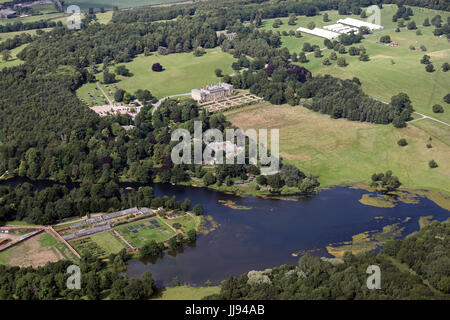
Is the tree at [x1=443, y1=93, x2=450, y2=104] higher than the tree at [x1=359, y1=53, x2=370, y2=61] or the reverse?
the reverse

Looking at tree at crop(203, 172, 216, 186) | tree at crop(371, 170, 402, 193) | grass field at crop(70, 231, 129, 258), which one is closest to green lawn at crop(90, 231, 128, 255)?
grass field at crop(70, 231, 129, 258)

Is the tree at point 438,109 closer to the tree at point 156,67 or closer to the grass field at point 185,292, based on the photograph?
the tree at point 156,67

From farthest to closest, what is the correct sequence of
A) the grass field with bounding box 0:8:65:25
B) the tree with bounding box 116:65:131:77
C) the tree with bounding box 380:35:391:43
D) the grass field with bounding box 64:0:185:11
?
the grass field with bounding box 64:0:185:11 < the grass field with bounding box 0:8:65:25 < the tree with bounding box 380:35:391:43 < the tree with bounding box 116:65:131:77

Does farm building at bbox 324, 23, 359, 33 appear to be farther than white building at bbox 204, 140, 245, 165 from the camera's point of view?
Yes

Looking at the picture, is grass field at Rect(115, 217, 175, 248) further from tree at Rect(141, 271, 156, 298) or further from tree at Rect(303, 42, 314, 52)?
tree at Rect(303, 42, 314, 52)

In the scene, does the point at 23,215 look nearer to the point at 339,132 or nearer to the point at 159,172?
the point at 159,172

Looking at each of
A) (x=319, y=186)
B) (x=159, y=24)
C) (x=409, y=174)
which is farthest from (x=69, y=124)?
(x=159, y=24)
